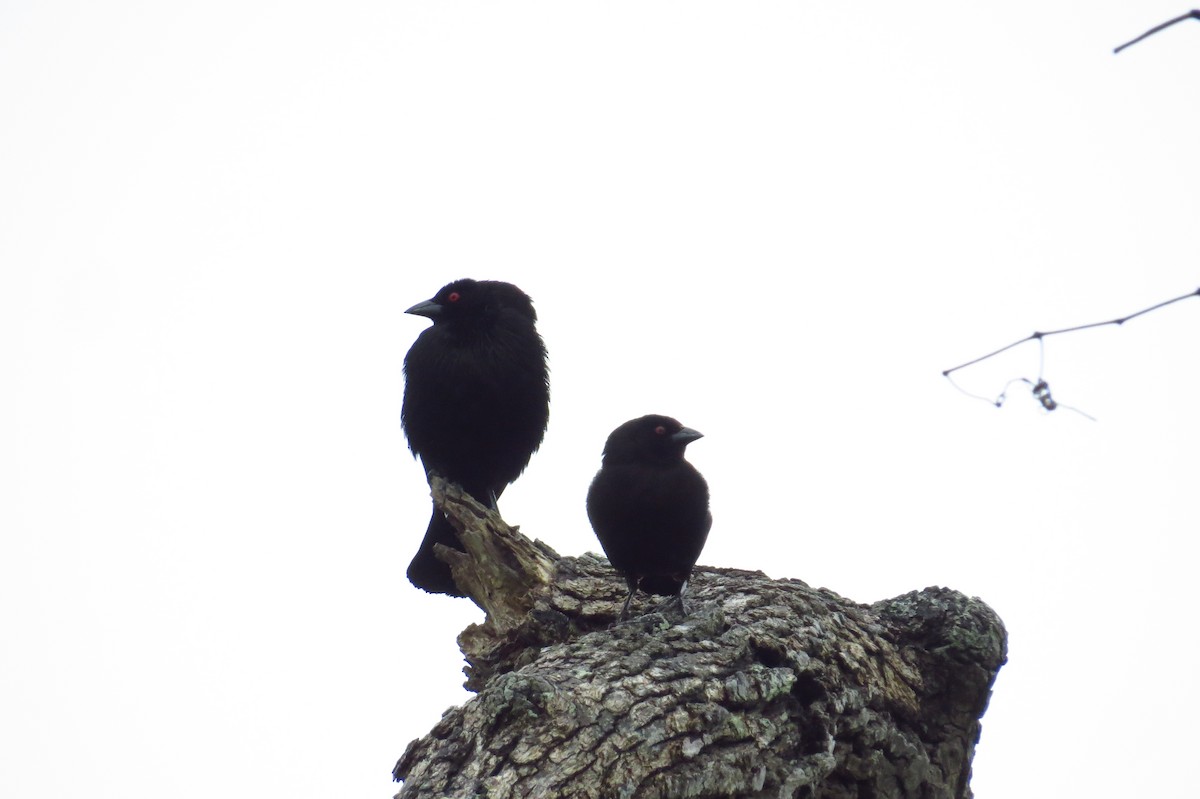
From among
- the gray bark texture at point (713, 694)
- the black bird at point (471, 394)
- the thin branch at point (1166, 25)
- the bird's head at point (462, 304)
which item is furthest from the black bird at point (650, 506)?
the thin branch at point (1166, 25)

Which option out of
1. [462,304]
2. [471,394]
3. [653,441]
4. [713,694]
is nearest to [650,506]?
[653,441]

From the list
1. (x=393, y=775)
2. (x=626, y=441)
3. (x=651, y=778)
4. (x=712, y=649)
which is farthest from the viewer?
(x=626, y=441)

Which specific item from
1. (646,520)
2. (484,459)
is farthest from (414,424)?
(646,520)

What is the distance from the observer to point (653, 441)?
568cm

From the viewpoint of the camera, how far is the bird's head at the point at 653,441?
567 centimetres

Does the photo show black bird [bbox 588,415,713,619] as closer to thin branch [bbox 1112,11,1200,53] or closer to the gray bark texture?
the gray bark texture

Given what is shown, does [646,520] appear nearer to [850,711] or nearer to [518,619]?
[518,619]

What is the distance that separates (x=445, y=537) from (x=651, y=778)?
381 cm

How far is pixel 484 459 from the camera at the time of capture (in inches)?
280

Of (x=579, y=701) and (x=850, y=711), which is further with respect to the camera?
(x=850, y=711)

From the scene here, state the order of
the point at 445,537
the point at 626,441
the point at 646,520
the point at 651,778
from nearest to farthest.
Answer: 1. the point at 651,778
2. the point at 646,520
3. the point at 626,441
4. the point at 445,537

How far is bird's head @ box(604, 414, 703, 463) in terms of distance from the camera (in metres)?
5.67

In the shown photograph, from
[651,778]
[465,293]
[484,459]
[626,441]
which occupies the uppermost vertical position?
[465,293]

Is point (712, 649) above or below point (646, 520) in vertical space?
below
